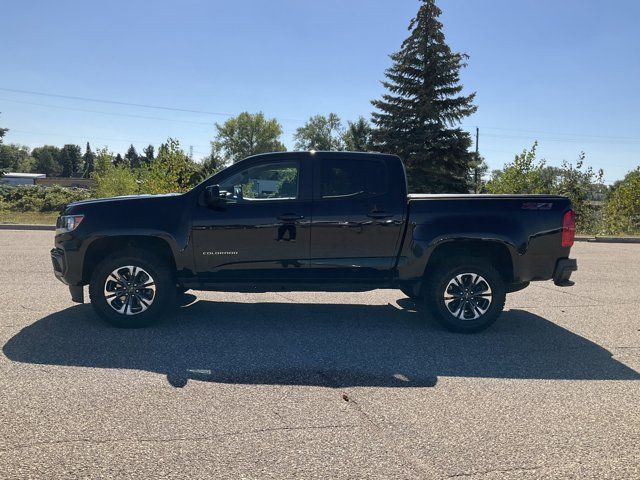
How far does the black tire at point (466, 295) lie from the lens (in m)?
5.62

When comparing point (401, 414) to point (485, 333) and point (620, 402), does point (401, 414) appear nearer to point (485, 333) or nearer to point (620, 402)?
point (620, 402)

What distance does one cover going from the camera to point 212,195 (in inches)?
213

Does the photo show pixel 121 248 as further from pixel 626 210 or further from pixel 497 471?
pixel 626 210

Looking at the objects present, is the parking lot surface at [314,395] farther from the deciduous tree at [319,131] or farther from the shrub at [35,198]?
the deciduous tree at [319,131]

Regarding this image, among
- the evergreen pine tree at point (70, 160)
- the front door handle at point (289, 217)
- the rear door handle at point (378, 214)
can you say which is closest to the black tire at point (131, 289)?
the front door handle at point (289, 217)

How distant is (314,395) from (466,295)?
257 centimetres

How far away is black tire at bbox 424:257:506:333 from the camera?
562cm

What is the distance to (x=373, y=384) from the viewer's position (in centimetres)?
408

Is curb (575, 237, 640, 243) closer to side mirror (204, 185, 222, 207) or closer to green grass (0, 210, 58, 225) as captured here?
side mirror (204, 185, 222, 207)

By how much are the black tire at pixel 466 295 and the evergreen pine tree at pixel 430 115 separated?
80.8 feet

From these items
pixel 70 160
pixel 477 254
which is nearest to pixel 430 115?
pixel 477 254

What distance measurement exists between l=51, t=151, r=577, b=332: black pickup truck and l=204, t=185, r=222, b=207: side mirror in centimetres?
3

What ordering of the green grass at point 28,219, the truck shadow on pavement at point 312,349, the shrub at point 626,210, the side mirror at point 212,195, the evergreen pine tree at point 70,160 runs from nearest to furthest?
1. the truck shadow on pavement at point 312,349
2. the side mirror at point 212,195
3. the green grass at point 28,219
4. the shrub at point 626,210
5. the evergreen pine tree at point 70,160

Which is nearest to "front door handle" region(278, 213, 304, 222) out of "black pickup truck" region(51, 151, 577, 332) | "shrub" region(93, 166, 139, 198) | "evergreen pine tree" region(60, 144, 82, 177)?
"black pickup truck" region(51, 151, 577, 332)
